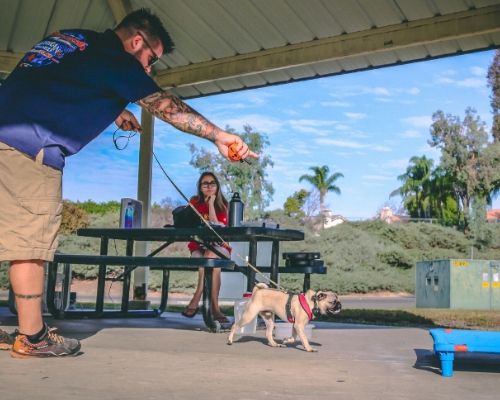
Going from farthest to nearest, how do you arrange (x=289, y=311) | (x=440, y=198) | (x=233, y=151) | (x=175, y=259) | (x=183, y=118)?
(x=440, y=198), (x=175, y=259), (x=289, y=311), (x=183, y=118), (x=233, y=151)

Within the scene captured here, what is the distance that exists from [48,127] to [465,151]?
40439 mm

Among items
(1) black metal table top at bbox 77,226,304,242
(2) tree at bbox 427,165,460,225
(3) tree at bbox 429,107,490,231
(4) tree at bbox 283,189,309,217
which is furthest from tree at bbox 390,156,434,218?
(1) black metal table top at bbox 77,226,304,242

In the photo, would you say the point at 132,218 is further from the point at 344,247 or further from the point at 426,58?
the point at 344,247

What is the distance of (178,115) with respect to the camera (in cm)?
312

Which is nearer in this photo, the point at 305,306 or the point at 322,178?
the point at 305,306

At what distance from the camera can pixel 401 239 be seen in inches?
1048

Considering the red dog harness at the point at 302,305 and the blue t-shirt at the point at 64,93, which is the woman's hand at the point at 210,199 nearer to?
the red dog harness at the point at 302,305

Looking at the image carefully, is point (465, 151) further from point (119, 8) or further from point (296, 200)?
point (119, 8)

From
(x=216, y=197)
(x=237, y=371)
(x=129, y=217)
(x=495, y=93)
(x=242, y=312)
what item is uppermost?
(x=495, y=93)

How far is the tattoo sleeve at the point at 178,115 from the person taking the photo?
3.08 metres

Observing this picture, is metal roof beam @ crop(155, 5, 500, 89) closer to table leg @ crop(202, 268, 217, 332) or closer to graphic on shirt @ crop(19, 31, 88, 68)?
table leg @ crop(202, 268, 217, 332)

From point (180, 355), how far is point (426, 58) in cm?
452

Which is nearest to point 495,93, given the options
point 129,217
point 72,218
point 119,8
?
point 72,218

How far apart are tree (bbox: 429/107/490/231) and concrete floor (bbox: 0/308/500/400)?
37585 mm
